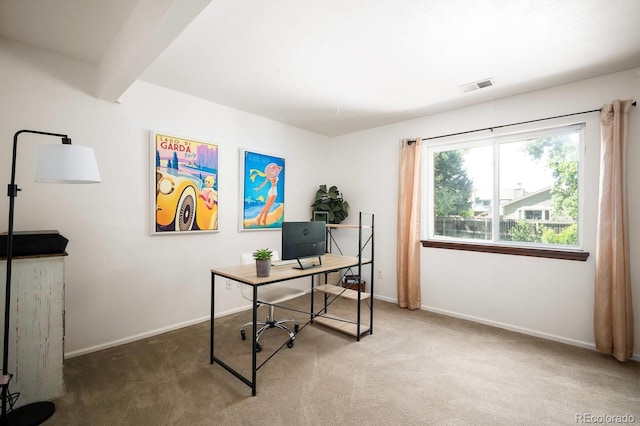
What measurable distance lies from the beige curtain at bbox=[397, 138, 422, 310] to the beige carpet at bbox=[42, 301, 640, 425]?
3.00 ft

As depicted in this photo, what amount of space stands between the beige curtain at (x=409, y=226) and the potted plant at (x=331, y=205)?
3.18ft

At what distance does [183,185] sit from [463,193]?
3.41 metres

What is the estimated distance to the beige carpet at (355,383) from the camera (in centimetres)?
190

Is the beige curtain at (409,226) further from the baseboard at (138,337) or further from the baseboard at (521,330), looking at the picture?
the baseboard at (138,337)

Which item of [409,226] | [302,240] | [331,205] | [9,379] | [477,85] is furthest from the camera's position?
[331,205]

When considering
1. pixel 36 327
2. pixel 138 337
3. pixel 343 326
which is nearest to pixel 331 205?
pixel 343 326

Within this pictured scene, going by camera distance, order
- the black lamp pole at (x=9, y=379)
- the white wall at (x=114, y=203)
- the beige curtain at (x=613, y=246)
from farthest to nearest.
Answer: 1. the beige curtain at (x=613, y=246)
2. the white wall at (x=114, y=203)
3. the black lamp pole at (x=9, y=379)

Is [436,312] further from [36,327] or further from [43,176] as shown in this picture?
[43,176]

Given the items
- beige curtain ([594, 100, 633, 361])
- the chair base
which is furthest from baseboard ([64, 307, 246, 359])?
beige curtain ([594, 100, 633, 361])

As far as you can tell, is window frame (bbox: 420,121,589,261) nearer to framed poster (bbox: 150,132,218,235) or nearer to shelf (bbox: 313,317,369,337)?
shelf (bbox: 313,317,369,337)

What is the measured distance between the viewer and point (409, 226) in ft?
13.2

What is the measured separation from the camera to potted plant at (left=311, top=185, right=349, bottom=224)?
470 centimetres

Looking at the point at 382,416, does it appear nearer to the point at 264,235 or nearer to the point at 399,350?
the point at 399,350

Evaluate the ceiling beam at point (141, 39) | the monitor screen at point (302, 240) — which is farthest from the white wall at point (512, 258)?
the ceiling beam at point (141, 39)
